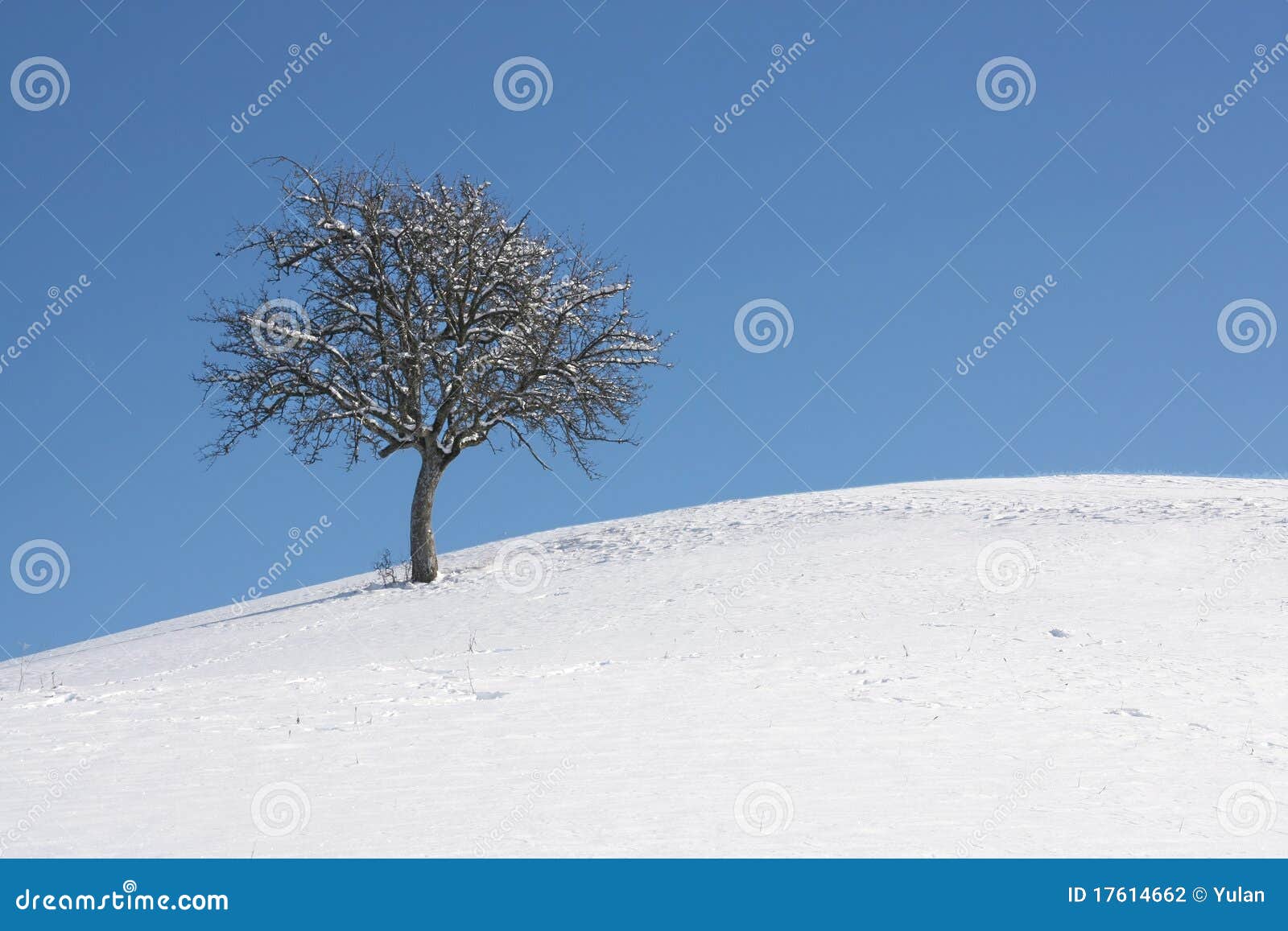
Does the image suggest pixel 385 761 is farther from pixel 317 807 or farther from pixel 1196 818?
pixel 1196 818

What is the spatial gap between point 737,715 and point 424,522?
591 inches

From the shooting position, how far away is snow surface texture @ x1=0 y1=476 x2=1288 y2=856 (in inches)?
258

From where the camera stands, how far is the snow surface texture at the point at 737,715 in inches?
258

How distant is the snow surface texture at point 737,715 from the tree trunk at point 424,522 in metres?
2.45

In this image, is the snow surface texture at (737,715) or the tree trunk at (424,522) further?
the tree trunk at (424,522)

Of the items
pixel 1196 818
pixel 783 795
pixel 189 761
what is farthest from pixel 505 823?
pixel 1196 818

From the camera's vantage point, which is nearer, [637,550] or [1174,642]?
[1174,642]

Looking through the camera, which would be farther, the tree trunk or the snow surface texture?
the tree trunk

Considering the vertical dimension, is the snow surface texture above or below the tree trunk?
below

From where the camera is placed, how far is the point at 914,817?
656 cm

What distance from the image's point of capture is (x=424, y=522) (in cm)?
2314

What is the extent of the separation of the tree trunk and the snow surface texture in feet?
8.05

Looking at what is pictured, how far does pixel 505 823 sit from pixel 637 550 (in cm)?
1559

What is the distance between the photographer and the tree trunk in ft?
74.6
